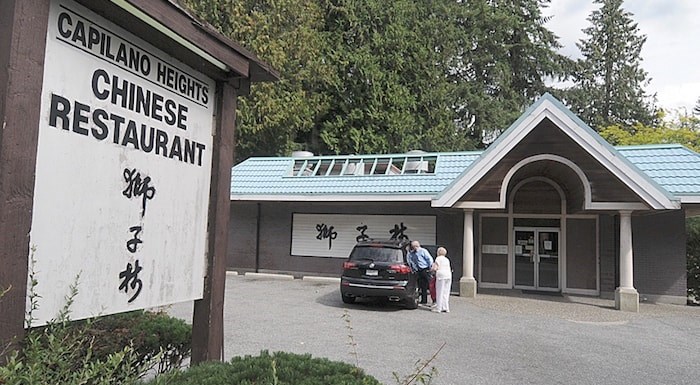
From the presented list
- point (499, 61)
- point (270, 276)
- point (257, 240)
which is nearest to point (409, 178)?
point (270, 276)

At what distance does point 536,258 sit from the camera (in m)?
17.5

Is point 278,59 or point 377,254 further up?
point 278,59

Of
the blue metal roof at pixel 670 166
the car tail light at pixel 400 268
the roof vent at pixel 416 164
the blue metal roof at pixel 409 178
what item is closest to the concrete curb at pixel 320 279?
the blue metal roof at pixel 409 178

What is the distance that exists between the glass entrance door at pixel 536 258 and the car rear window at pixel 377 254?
680cm

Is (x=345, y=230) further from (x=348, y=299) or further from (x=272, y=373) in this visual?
(x=272, y=373)

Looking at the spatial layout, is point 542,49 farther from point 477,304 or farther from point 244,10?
point 477,304

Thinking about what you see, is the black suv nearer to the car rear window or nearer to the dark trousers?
the car rear window

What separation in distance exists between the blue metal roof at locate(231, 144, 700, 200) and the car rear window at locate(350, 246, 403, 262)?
4541 mm

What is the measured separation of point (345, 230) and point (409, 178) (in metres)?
3.29

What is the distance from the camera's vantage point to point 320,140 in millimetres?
32906

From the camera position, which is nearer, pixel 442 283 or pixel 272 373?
pixel 272 373

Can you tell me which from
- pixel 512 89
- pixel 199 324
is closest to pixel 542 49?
pixel 512 89

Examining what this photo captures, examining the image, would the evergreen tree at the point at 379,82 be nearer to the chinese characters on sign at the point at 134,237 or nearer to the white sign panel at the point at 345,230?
the white sign panel at the point at 345,230

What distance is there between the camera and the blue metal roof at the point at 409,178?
14.7 m
